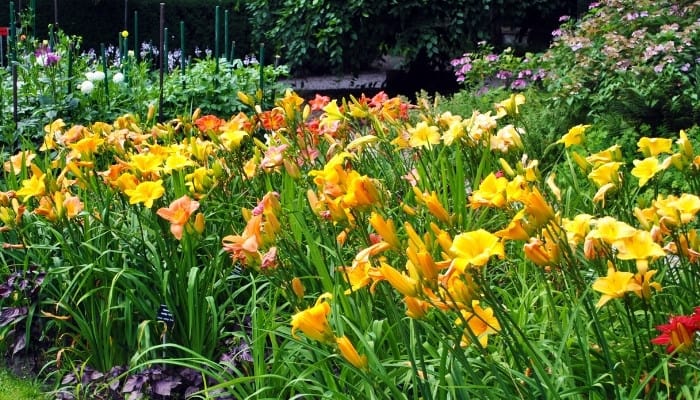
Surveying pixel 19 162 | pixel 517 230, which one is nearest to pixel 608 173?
pixel 517 230

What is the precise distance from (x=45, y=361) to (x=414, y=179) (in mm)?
1665

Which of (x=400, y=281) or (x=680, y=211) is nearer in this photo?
(x=400, y=281)

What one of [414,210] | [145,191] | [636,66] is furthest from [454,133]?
[636,66]

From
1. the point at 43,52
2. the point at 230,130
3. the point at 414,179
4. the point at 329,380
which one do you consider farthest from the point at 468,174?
the point at 43,52

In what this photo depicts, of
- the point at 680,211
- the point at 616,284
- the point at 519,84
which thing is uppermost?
the point at 680,211

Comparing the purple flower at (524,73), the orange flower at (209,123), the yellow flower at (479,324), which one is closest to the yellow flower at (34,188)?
the orange flower at (209,123)

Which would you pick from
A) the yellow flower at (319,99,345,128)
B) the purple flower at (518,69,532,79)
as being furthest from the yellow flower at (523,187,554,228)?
the purple flower at (518,69,532,79)

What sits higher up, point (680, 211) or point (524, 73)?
point (680, 211)

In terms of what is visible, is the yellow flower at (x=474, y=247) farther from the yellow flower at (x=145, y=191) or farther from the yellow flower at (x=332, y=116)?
the yellow flower at (x=332, y=116)

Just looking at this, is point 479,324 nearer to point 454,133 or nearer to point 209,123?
point 454,133

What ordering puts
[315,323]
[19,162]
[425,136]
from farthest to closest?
[19,162]
[425,136]
[315,323]

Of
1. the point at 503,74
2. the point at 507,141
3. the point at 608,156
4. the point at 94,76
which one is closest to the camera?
the point at 608,156

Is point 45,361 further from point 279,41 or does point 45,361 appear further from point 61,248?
point 279,41

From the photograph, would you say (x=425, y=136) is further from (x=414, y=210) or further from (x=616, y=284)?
(x=616, y=284)
